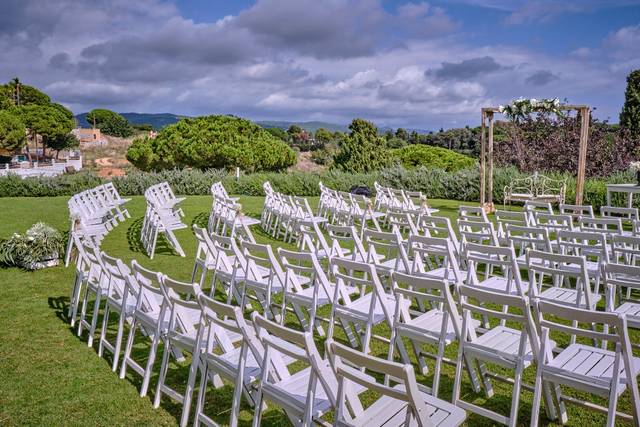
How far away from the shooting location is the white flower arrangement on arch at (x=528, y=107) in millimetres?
13805

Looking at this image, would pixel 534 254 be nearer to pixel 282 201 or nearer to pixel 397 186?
pixel 282 201

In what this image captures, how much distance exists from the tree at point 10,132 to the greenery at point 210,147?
827 inches

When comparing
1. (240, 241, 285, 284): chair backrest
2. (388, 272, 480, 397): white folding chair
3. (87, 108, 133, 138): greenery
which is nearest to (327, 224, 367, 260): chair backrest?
(240, 241, 285, 284): chair backrest

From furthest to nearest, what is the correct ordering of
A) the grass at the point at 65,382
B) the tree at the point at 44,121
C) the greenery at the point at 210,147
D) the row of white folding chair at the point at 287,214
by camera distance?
the tree at the point at 44,121
the greenery at the point at 210,147
the row of white folding chair at the point at 287,214
the grass at the point at 65,382

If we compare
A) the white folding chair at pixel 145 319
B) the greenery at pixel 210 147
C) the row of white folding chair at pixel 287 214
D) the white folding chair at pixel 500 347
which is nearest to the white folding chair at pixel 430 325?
the white folding chair at pixel 500 347

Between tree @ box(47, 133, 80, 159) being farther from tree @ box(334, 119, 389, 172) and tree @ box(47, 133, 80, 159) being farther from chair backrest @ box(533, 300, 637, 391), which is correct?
chair backrest @ box(533, 300, 637, 391)

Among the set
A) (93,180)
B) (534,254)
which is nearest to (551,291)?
(534,254)

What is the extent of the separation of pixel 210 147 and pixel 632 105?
2780 cm

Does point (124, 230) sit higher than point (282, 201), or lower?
lower

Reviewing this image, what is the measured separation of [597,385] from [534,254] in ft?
6.10

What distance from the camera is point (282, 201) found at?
10.9 metres

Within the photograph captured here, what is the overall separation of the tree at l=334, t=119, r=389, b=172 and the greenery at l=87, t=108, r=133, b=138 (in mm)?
54706

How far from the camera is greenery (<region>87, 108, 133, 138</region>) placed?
78.6 meters

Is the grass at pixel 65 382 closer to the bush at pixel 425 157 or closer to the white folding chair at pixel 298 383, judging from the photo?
the white folding chair at pixel 298 383
